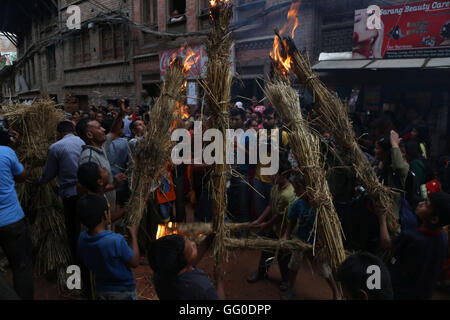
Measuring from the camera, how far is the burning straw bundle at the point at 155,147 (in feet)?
8.41

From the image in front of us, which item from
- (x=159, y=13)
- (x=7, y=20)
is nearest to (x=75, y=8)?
(x=159, y=13)

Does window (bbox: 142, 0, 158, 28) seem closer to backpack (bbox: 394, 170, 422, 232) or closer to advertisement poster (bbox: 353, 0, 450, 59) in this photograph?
advertisement poster (bbox: 353, 0, 450, 59)

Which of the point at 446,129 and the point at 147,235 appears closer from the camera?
the point at 147,235

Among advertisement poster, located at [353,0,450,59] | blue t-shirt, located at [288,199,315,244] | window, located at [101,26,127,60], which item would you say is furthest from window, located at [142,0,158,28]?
blue t-shirt, located at [288,199,315,244]

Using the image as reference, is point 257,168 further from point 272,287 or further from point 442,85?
point 442,85

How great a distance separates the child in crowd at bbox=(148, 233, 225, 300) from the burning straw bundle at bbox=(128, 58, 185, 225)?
941 millimetres

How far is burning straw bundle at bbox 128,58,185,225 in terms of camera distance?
2.56 metres

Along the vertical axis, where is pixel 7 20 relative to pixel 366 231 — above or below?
above

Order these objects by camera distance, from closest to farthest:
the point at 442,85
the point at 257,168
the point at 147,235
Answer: the point at 147,235 → the point at 257,168 → the point at 442,85

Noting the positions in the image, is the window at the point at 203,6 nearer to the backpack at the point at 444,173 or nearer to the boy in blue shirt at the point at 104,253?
the backpack at the point at 444,173

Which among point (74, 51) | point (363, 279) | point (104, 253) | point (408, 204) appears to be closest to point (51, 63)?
point (74, 51)

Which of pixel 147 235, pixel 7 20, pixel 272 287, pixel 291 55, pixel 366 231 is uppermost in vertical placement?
pixel 7 20

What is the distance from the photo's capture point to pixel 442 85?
618cm
